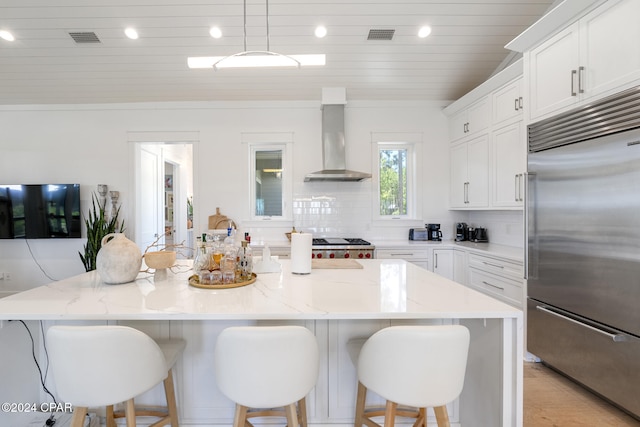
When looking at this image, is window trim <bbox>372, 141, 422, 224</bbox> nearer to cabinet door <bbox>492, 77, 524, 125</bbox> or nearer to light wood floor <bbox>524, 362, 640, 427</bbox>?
cabinet door <bbox>492, 77, 524, 125</bbox>

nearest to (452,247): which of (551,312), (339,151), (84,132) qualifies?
(551,312)

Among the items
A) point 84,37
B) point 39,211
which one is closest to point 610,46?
point 84,37

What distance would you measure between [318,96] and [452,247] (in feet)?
8.46

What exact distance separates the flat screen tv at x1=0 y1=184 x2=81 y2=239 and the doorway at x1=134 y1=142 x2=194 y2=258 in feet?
2.47

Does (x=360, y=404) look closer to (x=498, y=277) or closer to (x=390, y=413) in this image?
(x=390, y=413)

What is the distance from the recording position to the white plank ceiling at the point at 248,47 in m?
2.96

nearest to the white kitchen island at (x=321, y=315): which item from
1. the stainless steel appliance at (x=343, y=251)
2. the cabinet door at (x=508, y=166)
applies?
the stainless steel appliance at (x=343, y=251)

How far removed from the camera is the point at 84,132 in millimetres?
4238

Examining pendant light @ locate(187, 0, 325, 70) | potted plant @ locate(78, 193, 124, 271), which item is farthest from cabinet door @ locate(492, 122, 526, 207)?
potted plant @ locate(78, 193, 124, 271)

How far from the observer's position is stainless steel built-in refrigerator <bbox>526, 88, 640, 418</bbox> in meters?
1.78

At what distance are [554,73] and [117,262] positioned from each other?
313 cm

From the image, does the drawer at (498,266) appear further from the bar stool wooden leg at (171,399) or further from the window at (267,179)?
the bar stool wooden leg at (171,399)

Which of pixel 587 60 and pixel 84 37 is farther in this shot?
pixel 84 37

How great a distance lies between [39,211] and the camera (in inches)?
160
